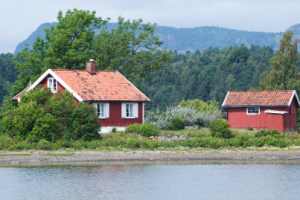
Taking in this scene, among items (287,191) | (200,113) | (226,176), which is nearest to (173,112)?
(200,113)

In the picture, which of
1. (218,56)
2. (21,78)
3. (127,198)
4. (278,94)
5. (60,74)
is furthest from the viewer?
(218,56)

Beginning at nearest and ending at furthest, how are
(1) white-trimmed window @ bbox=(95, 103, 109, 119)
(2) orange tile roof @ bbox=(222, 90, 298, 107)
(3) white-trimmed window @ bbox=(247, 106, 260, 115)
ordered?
(1) white-trimmed window @ bbox=(95, 103, 109, 119) → (2) orange tile roof @ bbox=(222, 90, 298, 107) → (3) white-trimmed window @ bbox=(247, 106, 260, 115)

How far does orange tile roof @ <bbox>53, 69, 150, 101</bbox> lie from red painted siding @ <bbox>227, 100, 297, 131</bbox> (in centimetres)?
718

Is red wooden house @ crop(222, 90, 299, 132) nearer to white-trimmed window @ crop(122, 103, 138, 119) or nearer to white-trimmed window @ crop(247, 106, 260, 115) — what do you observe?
white-trimmed window @ crop(247, 106, 260, 115)

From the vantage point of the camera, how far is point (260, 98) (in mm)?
65375

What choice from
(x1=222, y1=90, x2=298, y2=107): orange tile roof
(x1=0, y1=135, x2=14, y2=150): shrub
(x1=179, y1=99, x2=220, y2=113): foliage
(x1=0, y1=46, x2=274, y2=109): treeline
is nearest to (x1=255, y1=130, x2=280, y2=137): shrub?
(x1=222, y1=90, x2=298, y2=107): orange tile roof

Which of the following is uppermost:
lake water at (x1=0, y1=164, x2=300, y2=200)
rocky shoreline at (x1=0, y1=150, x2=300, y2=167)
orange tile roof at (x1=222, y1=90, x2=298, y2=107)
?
orange tile roof at (x1=222, y1=90, x2=298, y2=107)

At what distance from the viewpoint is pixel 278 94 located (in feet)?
215

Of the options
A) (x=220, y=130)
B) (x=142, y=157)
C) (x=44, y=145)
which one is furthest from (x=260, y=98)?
(x=44, y=145)

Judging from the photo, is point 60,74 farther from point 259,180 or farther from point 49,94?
point 259,180

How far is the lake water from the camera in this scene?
3934 centimetres

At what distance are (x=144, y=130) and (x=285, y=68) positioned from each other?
2641cm

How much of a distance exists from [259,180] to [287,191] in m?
4.06

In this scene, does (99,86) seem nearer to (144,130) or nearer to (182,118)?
(144,130)
